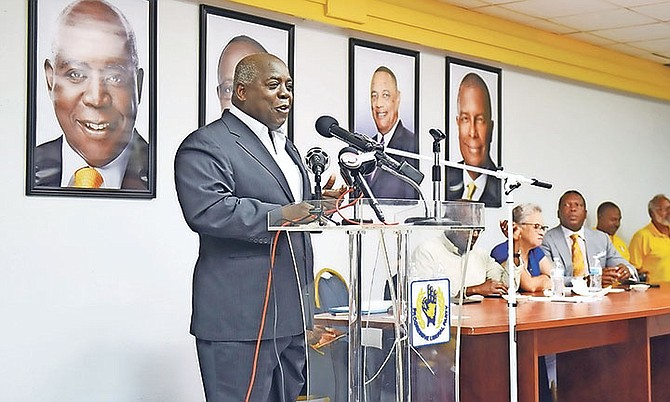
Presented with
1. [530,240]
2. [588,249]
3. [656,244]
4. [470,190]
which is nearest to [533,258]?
[530,240]

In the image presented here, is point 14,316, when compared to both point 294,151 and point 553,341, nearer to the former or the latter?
point 294,151

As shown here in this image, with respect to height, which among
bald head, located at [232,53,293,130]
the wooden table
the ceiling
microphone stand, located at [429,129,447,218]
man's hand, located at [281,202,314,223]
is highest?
the ceiling

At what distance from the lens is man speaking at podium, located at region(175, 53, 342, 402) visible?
2.91 meters

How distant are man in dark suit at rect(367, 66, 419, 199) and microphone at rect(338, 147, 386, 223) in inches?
136

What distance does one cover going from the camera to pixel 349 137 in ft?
8.82

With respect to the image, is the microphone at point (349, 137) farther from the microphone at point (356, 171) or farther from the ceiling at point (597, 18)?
the ceiling at point (597, 18)

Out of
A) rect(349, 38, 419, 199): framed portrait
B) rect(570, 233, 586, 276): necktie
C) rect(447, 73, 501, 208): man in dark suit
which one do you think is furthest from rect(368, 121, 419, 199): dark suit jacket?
rect(570, 233, 586, 276): necktie

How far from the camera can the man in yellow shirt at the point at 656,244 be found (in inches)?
327

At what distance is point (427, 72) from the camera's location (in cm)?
662

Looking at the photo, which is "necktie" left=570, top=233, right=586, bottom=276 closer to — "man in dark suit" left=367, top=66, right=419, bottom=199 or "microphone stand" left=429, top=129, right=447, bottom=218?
"man in dark suit" left=367, top=66, right=419, bottom=199

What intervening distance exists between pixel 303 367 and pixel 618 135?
252 inches

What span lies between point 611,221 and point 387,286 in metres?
6.03

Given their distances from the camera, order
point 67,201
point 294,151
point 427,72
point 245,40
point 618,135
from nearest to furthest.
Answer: point 294,151 < point 67,201 < point 245,40 < point 427,72 < point 618,135

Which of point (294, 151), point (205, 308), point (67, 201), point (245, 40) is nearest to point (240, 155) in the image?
point (294, 151)
